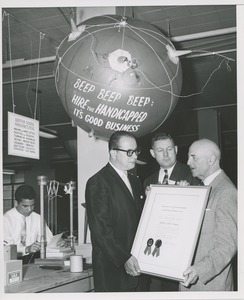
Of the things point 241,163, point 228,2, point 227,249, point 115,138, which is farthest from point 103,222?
point 228,2

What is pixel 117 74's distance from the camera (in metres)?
1.65

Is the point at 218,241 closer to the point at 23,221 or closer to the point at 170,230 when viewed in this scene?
the point at 170,230

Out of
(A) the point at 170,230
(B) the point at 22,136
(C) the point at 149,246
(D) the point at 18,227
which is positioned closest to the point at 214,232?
(A) the point at 170,230

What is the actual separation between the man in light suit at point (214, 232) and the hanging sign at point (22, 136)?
2.83 feet

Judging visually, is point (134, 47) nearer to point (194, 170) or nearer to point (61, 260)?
point (194, 170)

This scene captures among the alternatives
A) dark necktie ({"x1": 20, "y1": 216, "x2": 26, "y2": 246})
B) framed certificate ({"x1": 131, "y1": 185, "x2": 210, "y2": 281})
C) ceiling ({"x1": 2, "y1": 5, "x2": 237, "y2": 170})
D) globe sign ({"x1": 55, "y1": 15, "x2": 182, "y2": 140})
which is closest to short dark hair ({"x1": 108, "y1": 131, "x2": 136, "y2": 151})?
globe sign ({"x1": 55, "y1": 15, "x2": 182, "y2": 140})

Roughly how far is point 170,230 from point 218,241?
0.22 meters

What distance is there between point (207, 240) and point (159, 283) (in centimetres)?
39

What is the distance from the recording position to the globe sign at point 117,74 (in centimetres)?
164

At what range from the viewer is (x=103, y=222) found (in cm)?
186

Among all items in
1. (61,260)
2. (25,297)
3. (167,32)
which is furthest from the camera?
(167,32)

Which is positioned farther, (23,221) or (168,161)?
(23,221)

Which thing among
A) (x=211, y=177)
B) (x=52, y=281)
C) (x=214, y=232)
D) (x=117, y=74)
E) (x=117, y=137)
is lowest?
(x=52, y=281)

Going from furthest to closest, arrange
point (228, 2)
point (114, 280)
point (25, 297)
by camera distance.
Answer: point (228, 2)
point (114, 280)
point (25, 297)
